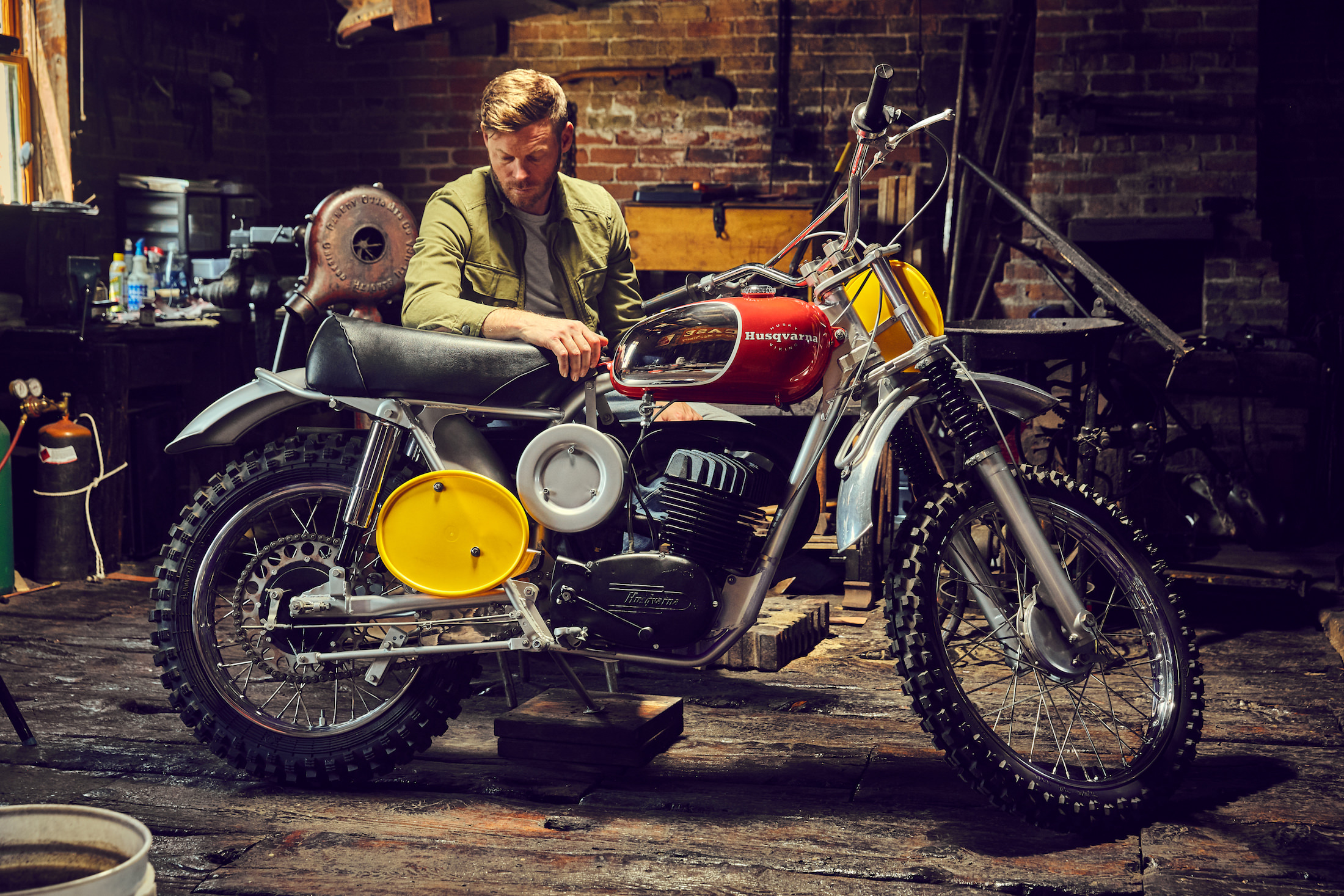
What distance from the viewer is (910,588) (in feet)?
7.08

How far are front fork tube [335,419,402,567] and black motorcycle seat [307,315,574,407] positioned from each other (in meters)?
0.08

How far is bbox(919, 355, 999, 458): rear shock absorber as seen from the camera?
219 centimetres

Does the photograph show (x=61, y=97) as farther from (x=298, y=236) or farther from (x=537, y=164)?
(x=537, y=164)

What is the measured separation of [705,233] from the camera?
5.57m

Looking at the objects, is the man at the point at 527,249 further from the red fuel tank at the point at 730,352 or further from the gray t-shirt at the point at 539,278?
the red fuel tank at the point at 730,352

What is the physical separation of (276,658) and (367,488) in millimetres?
406

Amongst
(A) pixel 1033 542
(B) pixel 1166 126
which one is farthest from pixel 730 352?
(B) pixel 1166 126

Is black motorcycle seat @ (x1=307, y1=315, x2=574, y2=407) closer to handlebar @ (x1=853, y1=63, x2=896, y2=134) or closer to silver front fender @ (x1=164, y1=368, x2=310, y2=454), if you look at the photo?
silver front fender @ (x1=164, y1=368, x2=310, y2=454)

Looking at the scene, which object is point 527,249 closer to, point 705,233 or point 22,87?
point 705,233

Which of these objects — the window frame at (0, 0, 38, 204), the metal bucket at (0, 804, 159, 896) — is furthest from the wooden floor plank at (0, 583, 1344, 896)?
the window frame at (0, 0, 38, 204)

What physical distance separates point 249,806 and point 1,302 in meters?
2.86

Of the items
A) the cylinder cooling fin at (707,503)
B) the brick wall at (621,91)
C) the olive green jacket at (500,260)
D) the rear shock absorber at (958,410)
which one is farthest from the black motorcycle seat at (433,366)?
the brick wall at (621,91)

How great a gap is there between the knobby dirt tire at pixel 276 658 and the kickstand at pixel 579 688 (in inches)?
7.0

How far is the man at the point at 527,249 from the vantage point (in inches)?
96.2
